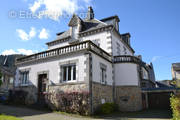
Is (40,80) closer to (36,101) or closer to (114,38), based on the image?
(36,101)

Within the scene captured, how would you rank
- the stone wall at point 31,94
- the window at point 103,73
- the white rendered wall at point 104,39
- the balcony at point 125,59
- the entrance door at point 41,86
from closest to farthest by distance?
the window at point 103,73 → the entrance door at point 41,86 → the stone wall at point 31,94 → the balcony at point 125,59 → the white rendered wall at point 104,39

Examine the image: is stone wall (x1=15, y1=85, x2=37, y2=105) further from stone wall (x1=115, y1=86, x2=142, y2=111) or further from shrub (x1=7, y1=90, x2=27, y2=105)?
stone wall (x1=115, y1=86, x2=142, y2=111)

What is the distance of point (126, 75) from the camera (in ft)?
44.1

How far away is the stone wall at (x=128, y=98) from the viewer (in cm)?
1260

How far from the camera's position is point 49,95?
11039 mm

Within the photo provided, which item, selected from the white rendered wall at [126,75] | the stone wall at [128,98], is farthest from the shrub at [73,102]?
the white rendered wall at [126,75]

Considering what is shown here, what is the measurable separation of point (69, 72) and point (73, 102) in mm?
2464

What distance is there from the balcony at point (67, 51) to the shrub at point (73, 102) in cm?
326

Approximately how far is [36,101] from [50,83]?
220cm

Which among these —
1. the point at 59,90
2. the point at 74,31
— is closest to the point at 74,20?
the point at 74,31

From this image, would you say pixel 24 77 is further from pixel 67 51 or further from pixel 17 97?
pixel 67 51

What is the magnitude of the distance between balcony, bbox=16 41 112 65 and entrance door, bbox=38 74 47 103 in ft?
5.62

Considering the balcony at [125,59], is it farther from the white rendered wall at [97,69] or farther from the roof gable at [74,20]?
the roof gable at [74,20]

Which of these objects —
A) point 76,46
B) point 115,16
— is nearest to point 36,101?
point 76,46
